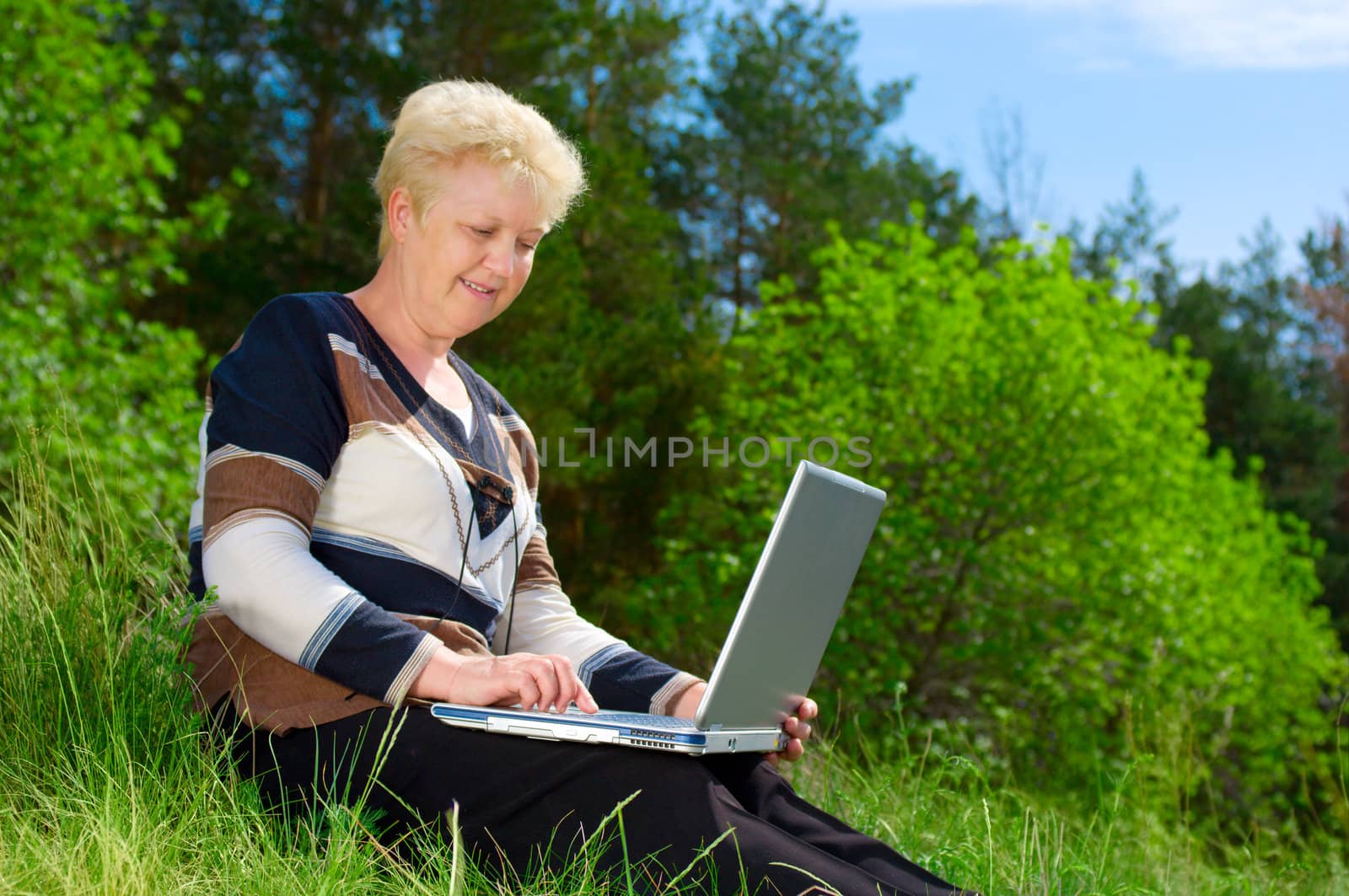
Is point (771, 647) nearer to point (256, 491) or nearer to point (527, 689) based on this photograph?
point (527, 689)

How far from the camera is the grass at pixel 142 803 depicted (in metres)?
1.69

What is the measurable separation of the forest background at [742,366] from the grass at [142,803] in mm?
84

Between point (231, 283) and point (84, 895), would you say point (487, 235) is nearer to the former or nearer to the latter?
point (84, 895)

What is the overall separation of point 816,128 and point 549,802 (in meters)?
19.9

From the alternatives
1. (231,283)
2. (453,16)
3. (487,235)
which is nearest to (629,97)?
(453,16)

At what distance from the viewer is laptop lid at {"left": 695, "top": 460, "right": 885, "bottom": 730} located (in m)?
1.68

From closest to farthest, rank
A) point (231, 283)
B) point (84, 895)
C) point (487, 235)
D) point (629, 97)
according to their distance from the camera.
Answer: point (84, 895) < point (487, 235) < point (231, 283) < point (629, 97)

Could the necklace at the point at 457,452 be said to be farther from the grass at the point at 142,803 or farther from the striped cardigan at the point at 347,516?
the grass at the point at 142,803

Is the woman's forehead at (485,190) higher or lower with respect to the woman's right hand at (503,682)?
higher

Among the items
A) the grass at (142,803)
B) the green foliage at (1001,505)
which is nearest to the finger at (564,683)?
the grass at (142,803)

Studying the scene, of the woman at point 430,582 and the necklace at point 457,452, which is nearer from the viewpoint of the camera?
the woman at point 430,582

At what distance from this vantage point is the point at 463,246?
7.11 feet

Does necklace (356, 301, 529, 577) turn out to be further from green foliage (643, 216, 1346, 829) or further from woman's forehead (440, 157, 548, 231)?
green foliage (643, 216, 1346, 829)

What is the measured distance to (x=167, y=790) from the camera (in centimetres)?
187
